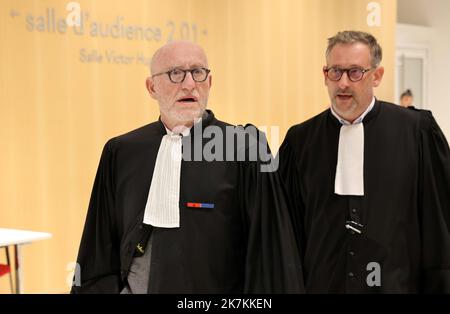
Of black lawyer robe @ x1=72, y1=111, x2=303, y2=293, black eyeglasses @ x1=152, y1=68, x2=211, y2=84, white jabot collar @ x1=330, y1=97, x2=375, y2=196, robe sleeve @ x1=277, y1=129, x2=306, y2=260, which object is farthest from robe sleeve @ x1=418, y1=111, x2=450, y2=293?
black eyeglasses @ x1=152, y1=68, x2=211, y2=84

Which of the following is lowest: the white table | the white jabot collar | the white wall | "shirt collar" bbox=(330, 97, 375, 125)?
the white table

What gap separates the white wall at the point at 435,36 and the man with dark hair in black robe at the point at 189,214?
9503mm

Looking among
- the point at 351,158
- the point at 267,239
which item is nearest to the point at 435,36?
the point at 351,158

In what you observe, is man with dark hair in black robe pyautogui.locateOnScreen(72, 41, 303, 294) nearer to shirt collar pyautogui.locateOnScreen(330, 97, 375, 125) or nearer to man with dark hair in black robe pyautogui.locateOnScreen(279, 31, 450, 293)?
man with dark hair in black robe pyautogui.locateOnScreen(279, 31, 450, 293)

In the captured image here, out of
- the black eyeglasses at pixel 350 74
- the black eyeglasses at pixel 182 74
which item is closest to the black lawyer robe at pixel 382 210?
the black eyeglasses at pixel 350 74

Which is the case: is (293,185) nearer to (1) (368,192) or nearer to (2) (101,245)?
(1) (368,192)

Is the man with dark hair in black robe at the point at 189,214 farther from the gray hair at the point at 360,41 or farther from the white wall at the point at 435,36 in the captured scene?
the white wall at the point at 435,36

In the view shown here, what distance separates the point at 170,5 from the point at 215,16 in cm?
54

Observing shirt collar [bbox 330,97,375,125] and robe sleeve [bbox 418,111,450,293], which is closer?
robe sleeve [bbox 418,111,450,293]

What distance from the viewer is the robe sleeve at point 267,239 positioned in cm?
200

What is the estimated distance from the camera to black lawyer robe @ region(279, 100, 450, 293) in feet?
8.02

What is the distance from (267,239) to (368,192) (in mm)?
687

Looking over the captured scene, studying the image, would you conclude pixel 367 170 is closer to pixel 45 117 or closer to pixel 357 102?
pixel 357 102
